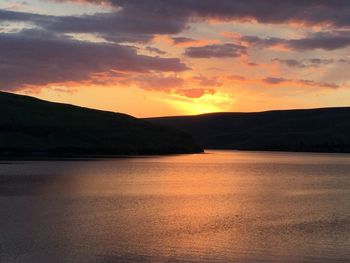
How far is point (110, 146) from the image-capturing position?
577 ft

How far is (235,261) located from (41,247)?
32.6 ft

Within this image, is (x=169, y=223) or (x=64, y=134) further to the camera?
(x=64, y=134)

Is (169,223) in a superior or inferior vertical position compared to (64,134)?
inferior

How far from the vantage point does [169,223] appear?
131ft

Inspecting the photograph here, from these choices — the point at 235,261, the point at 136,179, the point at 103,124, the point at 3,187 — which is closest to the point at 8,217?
the point at 235,261

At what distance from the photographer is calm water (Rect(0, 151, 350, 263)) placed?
2980 cm

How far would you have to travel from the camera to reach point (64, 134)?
16950cm

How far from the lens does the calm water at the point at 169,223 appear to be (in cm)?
2980

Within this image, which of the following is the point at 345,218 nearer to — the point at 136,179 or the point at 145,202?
the point at 145,202

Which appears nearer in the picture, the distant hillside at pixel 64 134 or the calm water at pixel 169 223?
the calm water at pixel 169 223

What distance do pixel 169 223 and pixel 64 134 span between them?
133 m

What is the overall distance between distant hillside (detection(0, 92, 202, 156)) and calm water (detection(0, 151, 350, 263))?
291ft

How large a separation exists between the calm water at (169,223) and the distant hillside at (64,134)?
88598mm

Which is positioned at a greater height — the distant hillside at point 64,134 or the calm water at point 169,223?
the distant hillside at point 64,134
